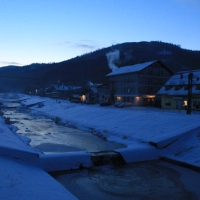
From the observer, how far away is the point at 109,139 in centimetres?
2420

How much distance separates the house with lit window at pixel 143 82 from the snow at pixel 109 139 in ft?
69.5

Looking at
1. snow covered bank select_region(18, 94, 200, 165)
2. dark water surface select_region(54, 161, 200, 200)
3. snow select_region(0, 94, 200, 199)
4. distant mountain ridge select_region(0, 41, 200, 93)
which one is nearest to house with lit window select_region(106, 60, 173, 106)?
snow covered bank select_region(18, 94, 200, 165)

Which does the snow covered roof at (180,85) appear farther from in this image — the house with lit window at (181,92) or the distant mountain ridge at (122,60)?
the distant mountain ridge at (122,60)

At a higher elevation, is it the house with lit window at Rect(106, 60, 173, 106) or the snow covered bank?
the house with lit window at Rect(106, 60, 173, 106)

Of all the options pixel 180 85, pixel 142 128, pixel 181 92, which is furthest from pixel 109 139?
pixel 180 85

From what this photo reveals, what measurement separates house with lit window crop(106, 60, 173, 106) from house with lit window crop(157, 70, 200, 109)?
7806 mm

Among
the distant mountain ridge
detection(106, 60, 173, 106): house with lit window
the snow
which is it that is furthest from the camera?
the distant mountain ridge

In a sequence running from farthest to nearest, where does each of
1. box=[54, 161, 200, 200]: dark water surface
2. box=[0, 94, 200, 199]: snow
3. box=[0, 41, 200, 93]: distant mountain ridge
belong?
box=[0, 41, 200, 93]: distant mountain ridge → box=[54, 161, 200, 200]: dark water surface → box=[0, 94, 200, 199]: snow

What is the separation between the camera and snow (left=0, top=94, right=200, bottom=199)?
33.8 feet

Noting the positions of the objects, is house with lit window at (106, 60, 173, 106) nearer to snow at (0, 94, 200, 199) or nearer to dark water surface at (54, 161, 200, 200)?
snow at (0, 94, 200, 199)

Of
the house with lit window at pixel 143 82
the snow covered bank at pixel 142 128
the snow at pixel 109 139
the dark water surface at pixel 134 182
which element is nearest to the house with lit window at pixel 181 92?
the house with lit window at pixel 143 82

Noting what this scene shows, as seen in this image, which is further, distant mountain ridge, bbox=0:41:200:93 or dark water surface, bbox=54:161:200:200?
distant mountain ridge, bbox=0:41:200:93

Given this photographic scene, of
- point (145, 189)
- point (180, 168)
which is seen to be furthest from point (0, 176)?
point (180, 168)

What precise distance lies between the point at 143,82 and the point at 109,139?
3375 centimetres
